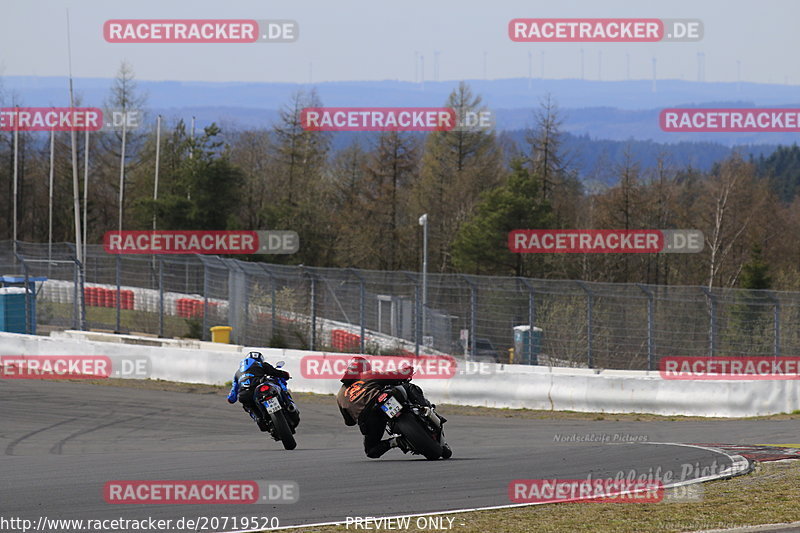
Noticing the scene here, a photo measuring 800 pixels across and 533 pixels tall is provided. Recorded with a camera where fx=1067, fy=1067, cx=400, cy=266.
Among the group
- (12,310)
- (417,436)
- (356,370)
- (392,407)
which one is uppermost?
(12,310)

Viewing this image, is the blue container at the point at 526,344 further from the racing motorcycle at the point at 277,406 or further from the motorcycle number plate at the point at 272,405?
the motorcycle number plate at the point at 272,405

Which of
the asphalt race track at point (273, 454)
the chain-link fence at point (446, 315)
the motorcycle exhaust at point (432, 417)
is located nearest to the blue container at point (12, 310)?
the chain-link fence at point (446, 315)

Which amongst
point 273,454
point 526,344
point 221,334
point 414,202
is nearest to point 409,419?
point 273,454

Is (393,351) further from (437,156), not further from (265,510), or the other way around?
(437,156)

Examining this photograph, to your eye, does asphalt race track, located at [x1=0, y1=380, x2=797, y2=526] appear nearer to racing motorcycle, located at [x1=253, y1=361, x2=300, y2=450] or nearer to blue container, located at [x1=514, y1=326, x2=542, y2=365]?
racing motorcycle, located at [x1=253, y1=361, x2=300, y2=450]

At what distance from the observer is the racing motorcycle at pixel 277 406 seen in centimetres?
1195

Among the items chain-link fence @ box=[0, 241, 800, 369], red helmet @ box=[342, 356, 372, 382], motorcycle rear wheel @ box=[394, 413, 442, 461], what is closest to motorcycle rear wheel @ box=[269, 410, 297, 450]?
red helmet @ box=[342, 356, 372, 382]

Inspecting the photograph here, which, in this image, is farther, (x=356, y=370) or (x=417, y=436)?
(x=356, y=370)

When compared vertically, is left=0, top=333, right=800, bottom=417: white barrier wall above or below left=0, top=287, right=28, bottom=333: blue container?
below

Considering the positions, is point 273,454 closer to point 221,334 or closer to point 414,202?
point 221,334

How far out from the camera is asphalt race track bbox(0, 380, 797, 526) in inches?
314

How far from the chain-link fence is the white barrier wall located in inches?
85.4

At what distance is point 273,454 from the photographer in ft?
37.4

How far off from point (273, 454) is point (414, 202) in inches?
2035
